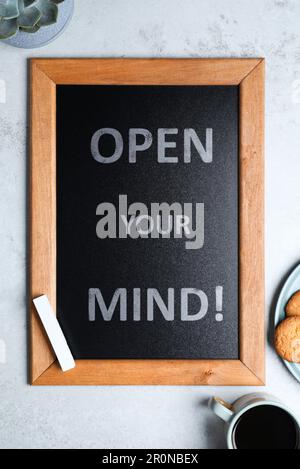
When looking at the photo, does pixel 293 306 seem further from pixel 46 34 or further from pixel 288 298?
pixel 46 34

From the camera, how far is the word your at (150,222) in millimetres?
894

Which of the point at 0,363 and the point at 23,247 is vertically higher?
the point at 23,247

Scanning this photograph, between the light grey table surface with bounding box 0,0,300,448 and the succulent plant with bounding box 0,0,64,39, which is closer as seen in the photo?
the succulent plant with bounding box 0,0,64,39

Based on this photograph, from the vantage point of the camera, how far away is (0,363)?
913 mm

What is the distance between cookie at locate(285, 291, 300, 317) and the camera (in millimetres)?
871

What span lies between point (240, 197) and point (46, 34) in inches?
19.0

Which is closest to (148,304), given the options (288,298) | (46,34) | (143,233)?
(143,233)

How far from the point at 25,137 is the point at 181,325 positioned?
0.48m

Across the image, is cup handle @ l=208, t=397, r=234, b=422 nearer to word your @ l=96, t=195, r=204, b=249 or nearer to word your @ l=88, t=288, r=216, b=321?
word your @ l=88, t=288, r=216, b=321

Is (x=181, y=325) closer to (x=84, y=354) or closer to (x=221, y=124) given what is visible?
(x=84, y=354)

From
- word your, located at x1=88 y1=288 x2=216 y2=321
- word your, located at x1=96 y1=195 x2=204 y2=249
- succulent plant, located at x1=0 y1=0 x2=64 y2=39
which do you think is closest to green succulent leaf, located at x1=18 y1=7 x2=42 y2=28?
succulent plant, located at x1=0 y1=0 x2=64 y2=39

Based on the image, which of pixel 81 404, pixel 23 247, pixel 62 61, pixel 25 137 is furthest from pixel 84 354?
pixel 62 61

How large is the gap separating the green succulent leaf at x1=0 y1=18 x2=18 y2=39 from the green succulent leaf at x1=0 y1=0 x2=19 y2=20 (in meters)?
0.02

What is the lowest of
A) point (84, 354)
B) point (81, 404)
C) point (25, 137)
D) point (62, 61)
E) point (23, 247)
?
point (81, 404)
